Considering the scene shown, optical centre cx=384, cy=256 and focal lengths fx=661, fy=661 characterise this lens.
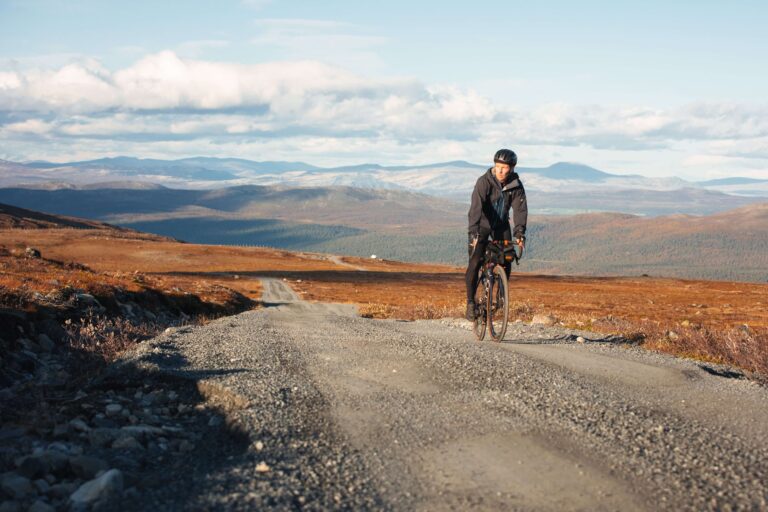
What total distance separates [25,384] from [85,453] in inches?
175

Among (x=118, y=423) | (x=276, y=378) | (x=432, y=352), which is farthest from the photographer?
(x=432, y=352)

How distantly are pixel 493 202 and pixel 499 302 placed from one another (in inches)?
99.7

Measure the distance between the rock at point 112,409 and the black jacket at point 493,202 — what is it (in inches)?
309

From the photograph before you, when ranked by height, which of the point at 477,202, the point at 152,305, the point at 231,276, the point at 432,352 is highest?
the point at 477,202

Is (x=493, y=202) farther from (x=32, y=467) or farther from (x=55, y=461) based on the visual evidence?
(x=32, y=467)

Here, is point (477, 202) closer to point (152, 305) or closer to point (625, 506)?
point (625, 506)

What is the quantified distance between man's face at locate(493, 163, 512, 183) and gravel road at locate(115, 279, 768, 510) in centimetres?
364

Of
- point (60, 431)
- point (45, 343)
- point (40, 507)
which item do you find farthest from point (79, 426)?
point (45, 343)

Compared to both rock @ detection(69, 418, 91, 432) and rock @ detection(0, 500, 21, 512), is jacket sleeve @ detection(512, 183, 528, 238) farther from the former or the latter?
rock @ detection(0, 500, 21, 512)

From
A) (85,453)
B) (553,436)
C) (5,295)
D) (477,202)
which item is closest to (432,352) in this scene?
(477,202)

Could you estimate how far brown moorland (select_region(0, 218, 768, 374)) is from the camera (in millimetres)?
16969

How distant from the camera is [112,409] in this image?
8289 millimetres

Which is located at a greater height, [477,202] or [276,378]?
[477,202]

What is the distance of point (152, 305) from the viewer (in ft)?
94.5
